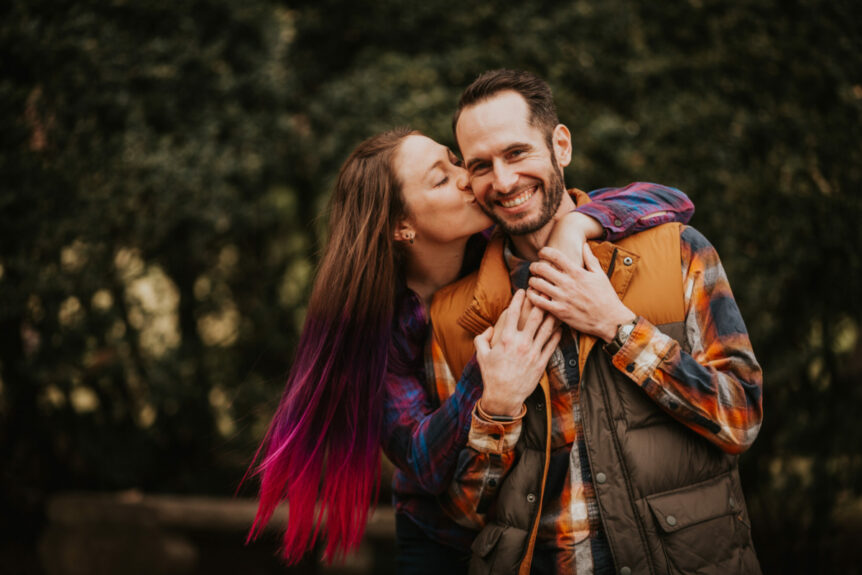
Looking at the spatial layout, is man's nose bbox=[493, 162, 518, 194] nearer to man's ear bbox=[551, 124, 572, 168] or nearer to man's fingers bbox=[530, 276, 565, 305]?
man's ear bbox=[551, 124, 572, 168]

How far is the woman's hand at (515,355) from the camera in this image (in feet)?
6.79

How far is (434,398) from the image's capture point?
100 inches

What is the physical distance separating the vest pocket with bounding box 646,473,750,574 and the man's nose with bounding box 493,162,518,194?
105 centimetres

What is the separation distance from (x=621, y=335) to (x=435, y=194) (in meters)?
0.92

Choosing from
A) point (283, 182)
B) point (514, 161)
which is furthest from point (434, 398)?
point (283, 182)

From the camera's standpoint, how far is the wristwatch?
1.98 metres

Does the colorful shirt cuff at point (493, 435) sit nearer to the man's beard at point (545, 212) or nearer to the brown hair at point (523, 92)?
the man's beard at point (545, 212)

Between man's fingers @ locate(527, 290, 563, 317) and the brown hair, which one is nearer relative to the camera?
man's fingers @ locate(527, 290, 563, 317)

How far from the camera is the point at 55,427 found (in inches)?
182

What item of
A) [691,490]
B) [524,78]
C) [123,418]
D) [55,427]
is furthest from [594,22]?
[55,427]

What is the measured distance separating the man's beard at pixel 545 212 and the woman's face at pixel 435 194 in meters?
0.19

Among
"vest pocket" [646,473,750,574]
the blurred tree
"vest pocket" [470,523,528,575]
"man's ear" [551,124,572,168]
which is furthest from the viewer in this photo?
the blurred tree

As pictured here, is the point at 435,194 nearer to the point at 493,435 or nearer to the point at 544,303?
the point at 544,303

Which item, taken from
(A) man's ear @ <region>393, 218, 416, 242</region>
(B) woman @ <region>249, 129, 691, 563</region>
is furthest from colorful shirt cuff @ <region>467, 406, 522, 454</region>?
(A) man's ear @ <region>393, 218, 416, 242</region>
